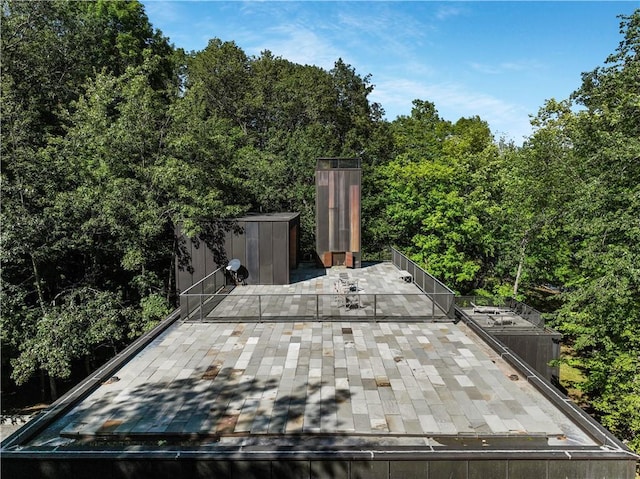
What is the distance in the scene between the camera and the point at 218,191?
18.6m

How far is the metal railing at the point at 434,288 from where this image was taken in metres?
10.6

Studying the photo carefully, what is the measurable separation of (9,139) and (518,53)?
1922cm

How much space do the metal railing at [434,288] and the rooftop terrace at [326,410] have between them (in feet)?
3.46

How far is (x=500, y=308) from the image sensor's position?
51.4 ft

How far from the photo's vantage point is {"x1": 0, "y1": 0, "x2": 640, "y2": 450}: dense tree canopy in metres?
12.9

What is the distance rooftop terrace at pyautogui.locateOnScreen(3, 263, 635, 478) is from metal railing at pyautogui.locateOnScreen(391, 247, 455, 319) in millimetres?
1053

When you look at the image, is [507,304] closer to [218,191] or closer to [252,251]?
[252,251]

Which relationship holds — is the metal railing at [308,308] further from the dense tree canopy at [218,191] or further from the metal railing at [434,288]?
the dense tree canopy at [218,191]

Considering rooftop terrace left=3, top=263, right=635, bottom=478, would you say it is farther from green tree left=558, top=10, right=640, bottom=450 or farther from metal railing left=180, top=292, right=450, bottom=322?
green tree left=558, top=10, right=640, bottom=450

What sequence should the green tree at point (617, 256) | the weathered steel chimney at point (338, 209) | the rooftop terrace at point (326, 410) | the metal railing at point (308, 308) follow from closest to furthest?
1. the rooftop terrace at point (326, 410)
2. the metal railing at point (308, 308)
3. the green tree at point (617, 256)
4. the weathered steel chimney at point (338, 209)

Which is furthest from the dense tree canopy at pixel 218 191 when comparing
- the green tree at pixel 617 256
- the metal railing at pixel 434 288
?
the metal railing at pixel 434 288

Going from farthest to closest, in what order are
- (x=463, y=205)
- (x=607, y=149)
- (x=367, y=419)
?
1. (x=463, y=205)
2. (x=607, y=149)
3. (x=367, y=419)

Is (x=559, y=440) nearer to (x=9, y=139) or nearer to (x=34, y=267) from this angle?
(x=34, y=267)

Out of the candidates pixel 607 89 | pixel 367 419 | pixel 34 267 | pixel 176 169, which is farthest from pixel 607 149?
pixel 34 267
